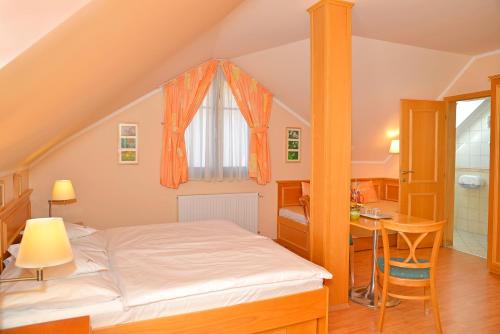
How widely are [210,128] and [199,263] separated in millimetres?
2687

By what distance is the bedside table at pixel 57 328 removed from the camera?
1.53m

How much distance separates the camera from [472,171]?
610cm

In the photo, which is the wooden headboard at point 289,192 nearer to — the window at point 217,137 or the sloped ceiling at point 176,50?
the window at point 217,137

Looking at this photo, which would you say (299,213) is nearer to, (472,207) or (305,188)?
(305,188)

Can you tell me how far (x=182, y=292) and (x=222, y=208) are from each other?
118 inches

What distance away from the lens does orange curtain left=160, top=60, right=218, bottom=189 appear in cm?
477

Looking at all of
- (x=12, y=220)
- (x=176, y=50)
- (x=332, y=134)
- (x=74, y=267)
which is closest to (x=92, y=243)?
(x=12, y=220)

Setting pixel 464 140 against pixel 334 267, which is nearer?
pixel 334 267

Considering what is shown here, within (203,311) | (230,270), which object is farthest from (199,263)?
(203,311)

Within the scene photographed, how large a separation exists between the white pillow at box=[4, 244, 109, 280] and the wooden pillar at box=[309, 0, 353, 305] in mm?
1771

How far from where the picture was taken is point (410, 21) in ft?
11.4

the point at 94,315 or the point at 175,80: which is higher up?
the point at 175,80

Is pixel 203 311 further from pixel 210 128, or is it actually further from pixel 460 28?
pixel 460 28

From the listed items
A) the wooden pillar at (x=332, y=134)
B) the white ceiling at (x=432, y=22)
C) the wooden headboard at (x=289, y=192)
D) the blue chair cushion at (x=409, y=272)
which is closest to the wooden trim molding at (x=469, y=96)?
the white ceiling at (x=432, y=22)
